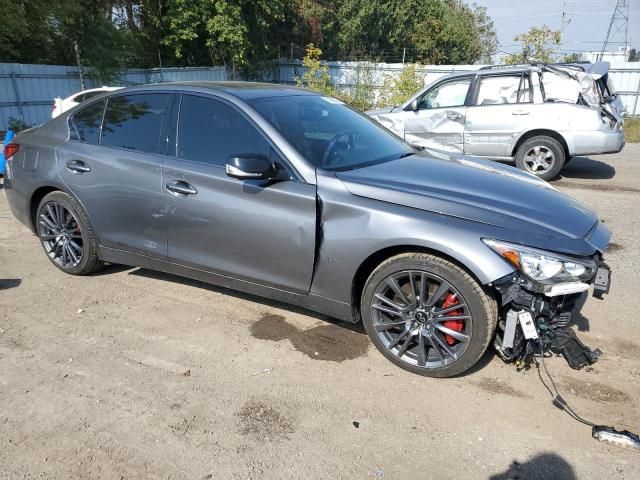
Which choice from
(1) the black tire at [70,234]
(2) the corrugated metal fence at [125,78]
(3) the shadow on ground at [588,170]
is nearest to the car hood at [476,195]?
(1) the black tire at [70,234]

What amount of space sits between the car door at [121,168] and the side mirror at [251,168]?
842mm

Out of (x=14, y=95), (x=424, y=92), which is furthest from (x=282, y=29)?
(x=424, y=92)

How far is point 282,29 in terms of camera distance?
31.0 meters

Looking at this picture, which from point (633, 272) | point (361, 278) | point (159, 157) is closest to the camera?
point (361, 278)

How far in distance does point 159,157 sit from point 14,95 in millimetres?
15019

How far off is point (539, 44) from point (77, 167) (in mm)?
19432

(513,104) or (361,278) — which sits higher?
(513,104)

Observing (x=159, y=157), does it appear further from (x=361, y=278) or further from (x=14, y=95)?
(x=14, y=95)

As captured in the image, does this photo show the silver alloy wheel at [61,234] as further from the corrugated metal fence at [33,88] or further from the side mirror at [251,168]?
the corrugated metal fence at [33,88]

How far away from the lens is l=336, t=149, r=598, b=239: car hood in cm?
298

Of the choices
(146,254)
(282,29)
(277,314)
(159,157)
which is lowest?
(277,314)

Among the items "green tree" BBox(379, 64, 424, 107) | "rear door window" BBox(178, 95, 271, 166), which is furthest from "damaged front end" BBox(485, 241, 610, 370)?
"green tree" BBox(379, 64, 424, 107)

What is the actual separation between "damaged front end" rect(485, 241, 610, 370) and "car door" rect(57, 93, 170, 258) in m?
2.48

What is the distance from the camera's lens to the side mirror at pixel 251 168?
127 inches
